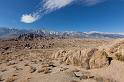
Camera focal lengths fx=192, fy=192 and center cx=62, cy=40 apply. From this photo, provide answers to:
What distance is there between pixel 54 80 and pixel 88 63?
6.95 meters

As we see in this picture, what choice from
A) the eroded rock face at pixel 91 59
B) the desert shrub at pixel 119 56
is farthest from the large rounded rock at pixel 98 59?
the desert shrub at pixel 119 56

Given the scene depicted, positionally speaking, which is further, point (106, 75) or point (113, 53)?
point (113, 53)

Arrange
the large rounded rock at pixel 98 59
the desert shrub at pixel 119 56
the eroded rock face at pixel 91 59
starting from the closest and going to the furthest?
the desert shrub at pixel 119 56, the large rounded rock at pixel 98 59, the eroded rock face at pixel 91 59

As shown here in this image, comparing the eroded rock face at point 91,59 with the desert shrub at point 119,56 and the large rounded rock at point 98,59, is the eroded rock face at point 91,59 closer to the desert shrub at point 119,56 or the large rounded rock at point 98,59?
the large rounded rock at point 98,59

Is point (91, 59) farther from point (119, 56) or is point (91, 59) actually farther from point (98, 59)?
point (119, 56)

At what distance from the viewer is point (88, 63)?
22672 millimetres

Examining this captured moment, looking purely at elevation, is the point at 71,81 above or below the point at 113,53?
below

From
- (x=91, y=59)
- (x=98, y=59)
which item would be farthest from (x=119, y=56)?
(x=91, y=59)

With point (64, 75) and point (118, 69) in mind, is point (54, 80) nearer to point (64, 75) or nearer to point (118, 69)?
point (64, 75)

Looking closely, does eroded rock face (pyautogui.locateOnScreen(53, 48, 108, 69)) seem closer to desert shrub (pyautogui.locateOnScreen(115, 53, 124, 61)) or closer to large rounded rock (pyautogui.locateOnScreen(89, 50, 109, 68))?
large rounded rock (pyautogui.locateOnScreen(89, 50, 109, 68))

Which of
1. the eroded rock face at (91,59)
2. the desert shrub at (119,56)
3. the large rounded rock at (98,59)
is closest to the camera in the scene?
the desert shrub at (119,56)

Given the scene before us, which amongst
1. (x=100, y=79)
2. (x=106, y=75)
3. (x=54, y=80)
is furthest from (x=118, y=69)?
(x=54, y=80)

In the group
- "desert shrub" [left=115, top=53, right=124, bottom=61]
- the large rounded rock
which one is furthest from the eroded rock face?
"desert shrub" [left=115, top=53, right=124, bottom=61]

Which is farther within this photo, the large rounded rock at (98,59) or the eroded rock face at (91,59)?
the eroded rock face at (91,59)
